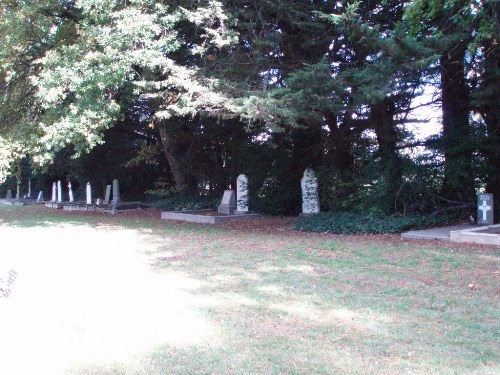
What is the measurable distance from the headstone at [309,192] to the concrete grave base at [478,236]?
19.2 ft

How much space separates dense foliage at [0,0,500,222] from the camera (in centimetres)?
1104

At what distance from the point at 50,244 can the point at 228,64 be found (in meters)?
6.70

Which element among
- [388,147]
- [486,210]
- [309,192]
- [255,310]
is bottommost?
[255,310]

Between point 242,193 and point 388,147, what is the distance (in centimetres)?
656

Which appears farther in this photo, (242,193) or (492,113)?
(242,193)

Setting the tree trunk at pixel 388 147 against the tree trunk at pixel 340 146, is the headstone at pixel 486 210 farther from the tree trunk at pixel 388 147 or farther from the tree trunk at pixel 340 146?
the tree trunk at pixel 340 146

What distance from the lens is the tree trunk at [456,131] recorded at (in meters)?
13.4

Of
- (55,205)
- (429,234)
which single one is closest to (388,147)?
(429,234)

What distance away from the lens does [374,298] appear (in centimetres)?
618

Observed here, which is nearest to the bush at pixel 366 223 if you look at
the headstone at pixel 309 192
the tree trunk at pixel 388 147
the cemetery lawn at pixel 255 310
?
the tree trunk at pixel 388 147

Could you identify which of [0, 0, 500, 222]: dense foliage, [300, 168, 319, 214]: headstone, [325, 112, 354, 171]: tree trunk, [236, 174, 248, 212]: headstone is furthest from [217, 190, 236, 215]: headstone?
[325, 112, 354, 171]: tree trunk

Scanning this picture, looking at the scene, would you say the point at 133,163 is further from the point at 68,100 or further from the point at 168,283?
the point at 168,283

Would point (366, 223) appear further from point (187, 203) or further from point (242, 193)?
point (187, 203)

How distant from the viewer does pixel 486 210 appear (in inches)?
500
